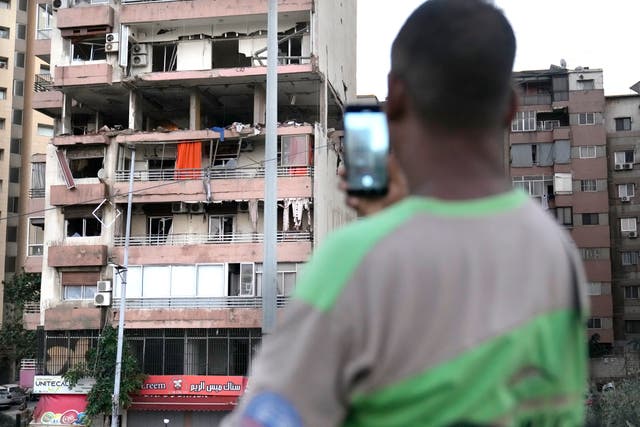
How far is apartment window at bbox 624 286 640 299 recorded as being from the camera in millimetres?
45531

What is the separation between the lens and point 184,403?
28.4m

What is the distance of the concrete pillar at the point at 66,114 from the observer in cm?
3105

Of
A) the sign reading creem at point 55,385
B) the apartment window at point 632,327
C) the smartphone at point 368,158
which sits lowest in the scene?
the sign reading creem at point 55,385

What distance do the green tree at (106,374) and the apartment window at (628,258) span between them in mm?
28742

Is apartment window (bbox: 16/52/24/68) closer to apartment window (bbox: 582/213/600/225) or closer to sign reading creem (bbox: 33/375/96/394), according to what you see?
sign reading creem (bbox: 33/375/96/394)

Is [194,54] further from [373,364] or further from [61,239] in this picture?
[373,364]

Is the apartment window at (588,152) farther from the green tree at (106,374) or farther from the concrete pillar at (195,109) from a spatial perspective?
the green tree at (106,374)

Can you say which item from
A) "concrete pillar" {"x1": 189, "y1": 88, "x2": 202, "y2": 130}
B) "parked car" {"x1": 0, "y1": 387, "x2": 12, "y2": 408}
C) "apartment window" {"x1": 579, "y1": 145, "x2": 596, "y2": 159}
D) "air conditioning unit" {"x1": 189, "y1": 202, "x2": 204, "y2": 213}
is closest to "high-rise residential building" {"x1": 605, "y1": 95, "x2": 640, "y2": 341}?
"apartment window" {"x1": 579, "y1": 145, "x2": 596, "y2": 159}

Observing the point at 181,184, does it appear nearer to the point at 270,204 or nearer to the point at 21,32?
the point at 270,204

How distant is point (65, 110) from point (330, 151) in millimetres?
9971

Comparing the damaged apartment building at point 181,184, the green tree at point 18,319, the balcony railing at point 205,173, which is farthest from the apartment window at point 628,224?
the green tree at point 18,319

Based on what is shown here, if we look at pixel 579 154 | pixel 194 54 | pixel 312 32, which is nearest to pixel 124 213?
pixel 194 54

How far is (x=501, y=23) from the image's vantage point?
1526 millimetres

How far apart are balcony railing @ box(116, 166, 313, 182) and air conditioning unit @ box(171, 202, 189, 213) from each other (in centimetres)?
95
